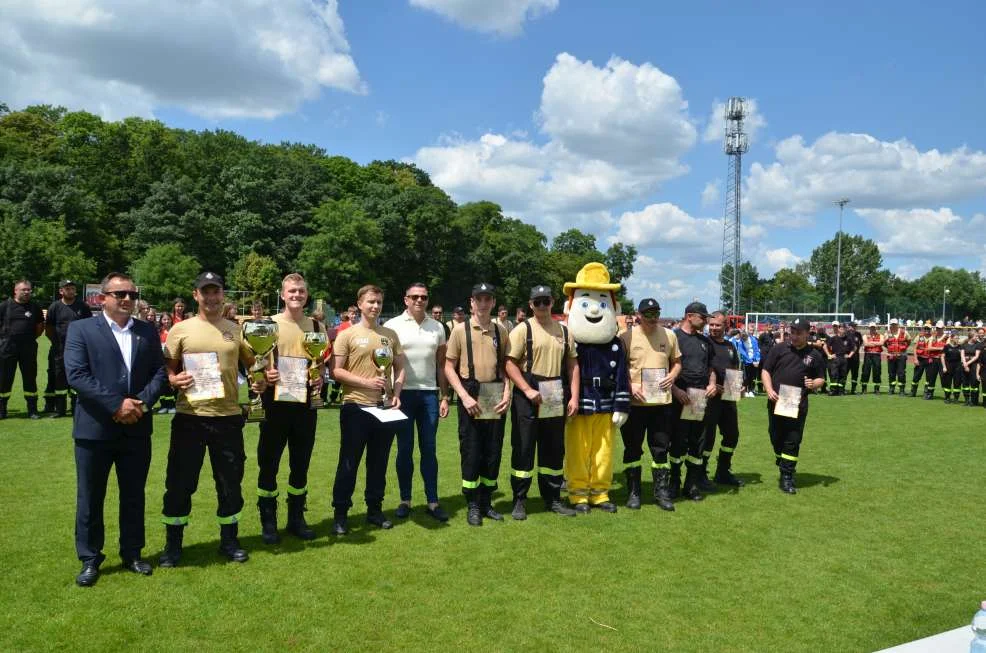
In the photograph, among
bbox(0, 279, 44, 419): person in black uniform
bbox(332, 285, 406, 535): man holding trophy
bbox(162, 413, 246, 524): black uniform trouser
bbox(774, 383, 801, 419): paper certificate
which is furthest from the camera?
bbox(0, 279, 44, 419): person in black uniform

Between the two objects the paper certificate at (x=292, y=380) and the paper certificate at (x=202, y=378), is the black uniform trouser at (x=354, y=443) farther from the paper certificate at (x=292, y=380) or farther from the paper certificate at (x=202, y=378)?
the paper certificate at (x=202, y=378)

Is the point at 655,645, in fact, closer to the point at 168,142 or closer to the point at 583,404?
the point at 583,404

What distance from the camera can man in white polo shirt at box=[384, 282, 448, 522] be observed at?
6121 mm

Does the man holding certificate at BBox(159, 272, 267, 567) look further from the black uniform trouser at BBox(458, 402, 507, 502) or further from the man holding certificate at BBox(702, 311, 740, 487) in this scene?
the man holding certificate at BBox(702, 311, 740, 487)

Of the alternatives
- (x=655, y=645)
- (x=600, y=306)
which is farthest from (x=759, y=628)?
(x=600, y=306)

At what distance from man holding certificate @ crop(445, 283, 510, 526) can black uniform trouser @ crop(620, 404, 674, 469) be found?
145cm

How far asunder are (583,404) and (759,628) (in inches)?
107

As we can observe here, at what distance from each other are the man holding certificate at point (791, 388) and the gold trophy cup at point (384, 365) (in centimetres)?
450

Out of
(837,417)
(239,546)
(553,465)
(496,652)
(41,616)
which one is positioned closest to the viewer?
(496,652)

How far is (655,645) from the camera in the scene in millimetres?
3900

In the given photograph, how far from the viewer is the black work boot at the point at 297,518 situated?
5.60 metres

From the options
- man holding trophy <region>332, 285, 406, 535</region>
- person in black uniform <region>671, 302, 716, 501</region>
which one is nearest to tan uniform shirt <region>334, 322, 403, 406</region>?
man holding trophy <region>332, 285, 406, 535</region>

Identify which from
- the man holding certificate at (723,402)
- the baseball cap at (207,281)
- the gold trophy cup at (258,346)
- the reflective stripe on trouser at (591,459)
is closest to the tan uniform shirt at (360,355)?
the gold trophy cup at (258,346)

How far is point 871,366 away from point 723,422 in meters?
13.4
